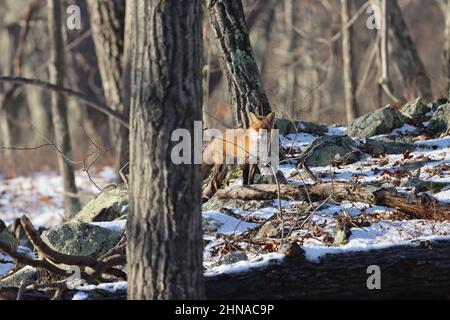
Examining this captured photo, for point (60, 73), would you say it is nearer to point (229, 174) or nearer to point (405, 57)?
point (229, 174)

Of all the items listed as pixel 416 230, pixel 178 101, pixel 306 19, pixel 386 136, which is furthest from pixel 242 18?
pixel 306 19

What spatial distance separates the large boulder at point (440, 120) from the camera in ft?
35.9

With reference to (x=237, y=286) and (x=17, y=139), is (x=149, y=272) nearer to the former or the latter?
(x=237, y=286)

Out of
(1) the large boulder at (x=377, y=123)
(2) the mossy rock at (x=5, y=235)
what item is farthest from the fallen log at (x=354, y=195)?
(2) the mossy rock at (x=5, y=235)

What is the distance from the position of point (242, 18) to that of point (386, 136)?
271cm

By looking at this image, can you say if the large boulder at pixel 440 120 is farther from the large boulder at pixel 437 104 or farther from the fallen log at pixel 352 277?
the fallen log at pixel 352 277

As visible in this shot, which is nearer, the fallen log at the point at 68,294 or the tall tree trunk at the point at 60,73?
the fallen log at the point at 68,294

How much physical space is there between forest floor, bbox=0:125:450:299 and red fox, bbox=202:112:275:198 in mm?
533

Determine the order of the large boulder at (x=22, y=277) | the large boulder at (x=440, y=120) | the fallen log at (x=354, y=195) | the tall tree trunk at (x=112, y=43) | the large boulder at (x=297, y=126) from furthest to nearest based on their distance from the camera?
1. the tall tree trunk at (x=112, y=43)
2. the large boulder at (x=297, y=126)
3. the large boulder at (x=440, y=120)
4. the large boulder at (x=22, y=277)
5. the fallen log at (x=354, y=195)

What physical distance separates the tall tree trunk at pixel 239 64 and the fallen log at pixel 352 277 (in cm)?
348

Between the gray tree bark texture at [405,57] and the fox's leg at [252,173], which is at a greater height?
the gray tree bark texture at [405,57]

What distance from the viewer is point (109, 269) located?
690 centimetres

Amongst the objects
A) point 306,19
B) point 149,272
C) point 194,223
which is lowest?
point 149,272

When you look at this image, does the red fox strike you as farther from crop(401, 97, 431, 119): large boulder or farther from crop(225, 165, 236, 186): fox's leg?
crop(401, 97, 431, 119): large boulder
